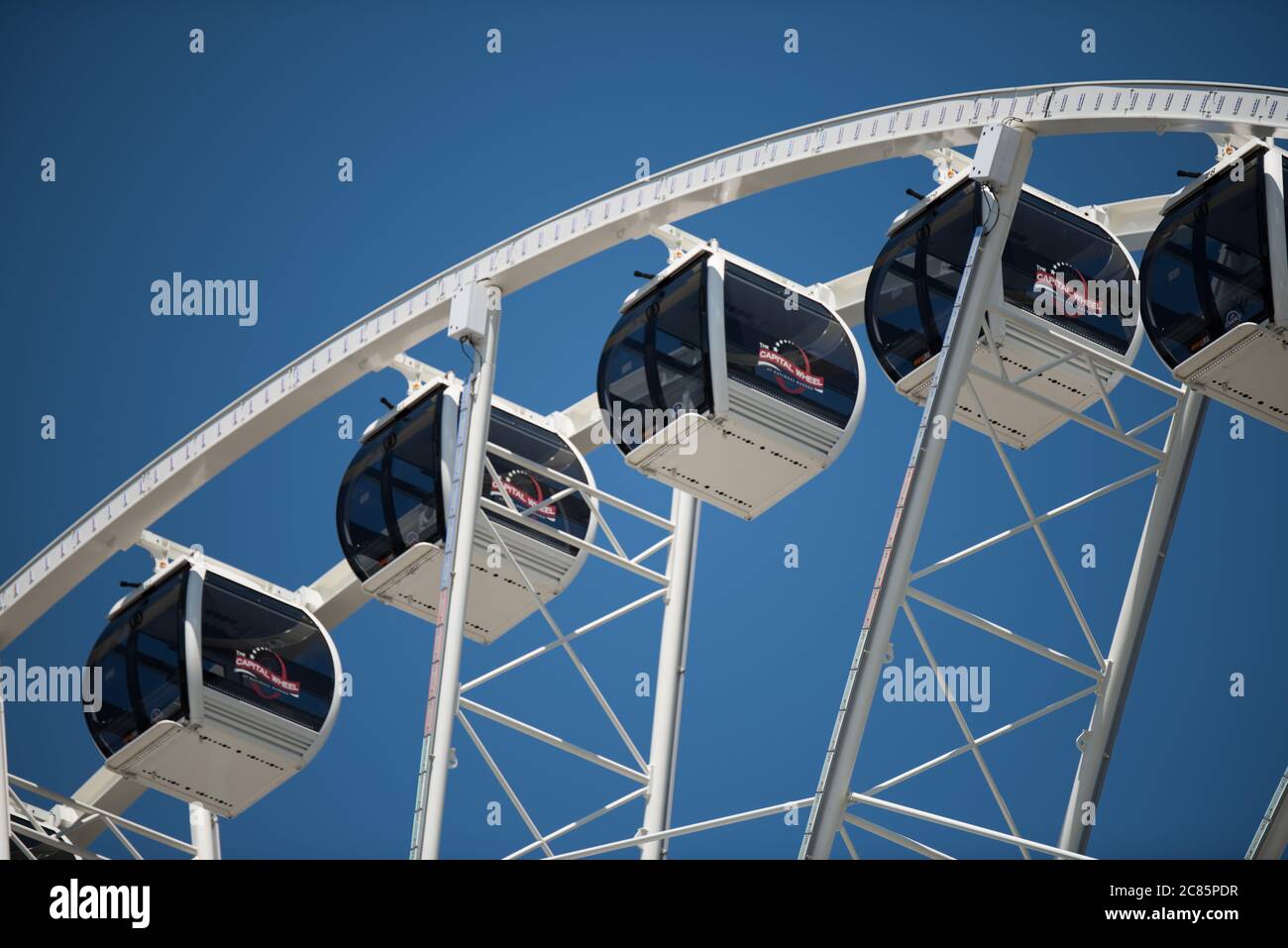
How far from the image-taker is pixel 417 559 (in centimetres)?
2552

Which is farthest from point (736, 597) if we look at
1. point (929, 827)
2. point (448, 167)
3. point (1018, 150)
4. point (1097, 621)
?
point (1018, 150)

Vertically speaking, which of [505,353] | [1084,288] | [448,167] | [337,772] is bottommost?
[337,772]

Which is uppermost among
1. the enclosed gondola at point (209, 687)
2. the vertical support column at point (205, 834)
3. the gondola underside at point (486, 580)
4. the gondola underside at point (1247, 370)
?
the gondola underside at point (1247, 370)

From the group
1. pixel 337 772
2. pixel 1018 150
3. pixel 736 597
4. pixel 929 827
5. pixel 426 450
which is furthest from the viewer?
pixel 736 597

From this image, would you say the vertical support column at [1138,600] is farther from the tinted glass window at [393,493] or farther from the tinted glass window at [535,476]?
the tinted glass window at [393,493]

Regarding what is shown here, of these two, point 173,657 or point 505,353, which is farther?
point 505,353

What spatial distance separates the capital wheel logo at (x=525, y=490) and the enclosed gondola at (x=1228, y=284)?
10113 mm

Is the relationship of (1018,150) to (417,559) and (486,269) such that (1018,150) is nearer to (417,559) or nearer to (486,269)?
(486,269)

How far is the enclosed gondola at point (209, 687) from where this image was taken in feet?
84.1

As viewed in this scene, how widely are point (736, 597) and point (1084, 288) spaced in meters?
85.0

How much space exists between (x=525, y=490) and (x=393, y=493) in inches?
110

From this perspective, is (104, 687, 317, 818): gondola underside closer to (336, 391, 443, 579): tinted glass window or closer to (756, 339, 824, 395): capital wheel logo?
(336, 391, 443, 579): tinted glass window

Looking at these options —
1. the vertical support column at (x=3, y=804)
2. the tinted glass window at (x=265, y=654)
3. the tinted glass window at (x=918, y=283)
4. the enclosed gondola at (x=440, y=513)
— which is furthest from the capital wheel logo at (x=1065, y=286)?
the vertical support column at (x=3, y=804)

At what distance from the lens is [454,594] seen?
2095 cm
